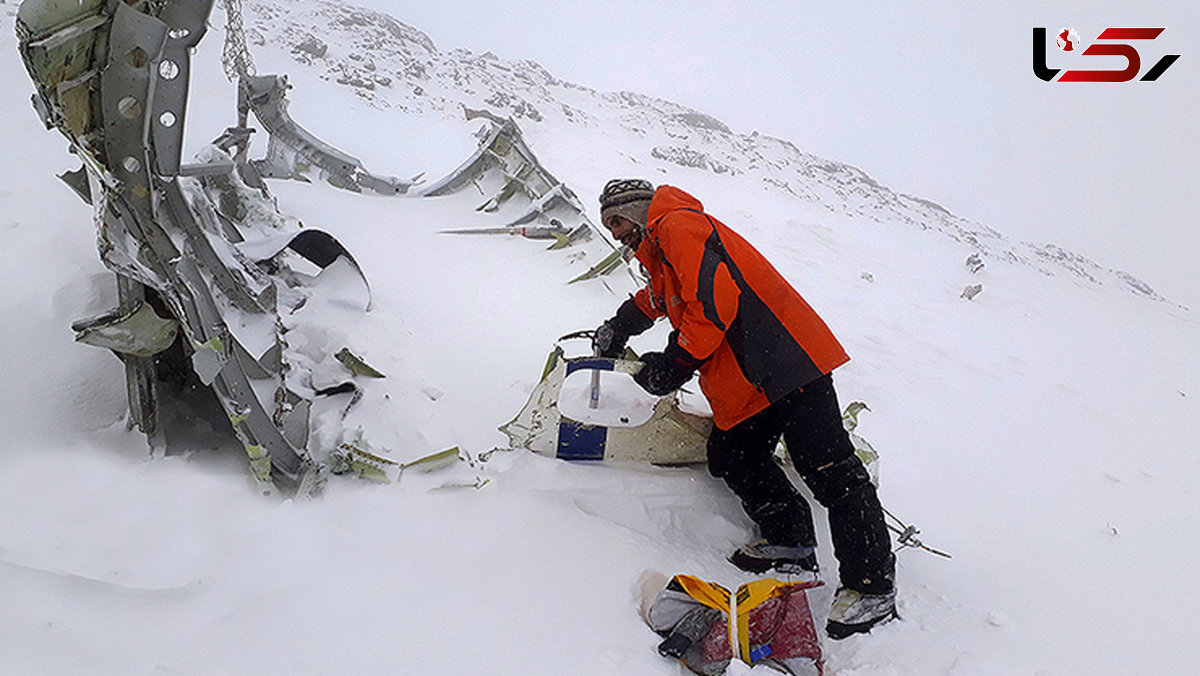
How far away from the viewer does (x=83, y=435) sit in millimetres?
2316

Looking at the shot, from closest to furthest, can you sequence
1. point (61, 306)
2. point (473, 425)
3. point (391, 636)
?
1. point (391, 636)
2. point (61, 306)
3. point (473, 425)

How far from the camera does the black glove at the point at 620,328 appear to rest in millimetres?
2998

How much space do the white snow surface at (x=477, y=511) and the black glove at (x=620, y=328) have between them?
651mm

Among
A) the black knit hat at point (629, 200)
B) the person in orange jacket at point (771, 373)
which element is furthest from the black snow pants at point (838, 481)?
the black knit hat at point (629, 200)

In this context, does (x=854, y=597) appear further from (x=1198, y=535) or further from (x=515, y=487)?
(x=1198, y=535)

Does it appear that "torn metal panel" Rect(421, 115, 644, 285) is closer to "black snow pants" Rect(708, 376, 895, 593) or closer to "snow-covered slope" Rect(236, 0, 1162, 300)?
"black snow pants" Rect(708, 376, 895, 593)

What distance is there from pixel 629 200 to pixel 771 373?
948mm

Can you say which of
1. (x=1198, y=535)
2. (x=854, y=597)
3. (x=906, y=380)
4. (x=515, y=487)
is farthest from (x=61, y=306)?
(x=1198, y=535)

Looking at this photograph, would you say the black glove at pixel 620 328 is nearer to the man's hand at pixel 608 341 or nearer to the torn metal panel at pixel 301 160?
the man's hand at pixel 608 341

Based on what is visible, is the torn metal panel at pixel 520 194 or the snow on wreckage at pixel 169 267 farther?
the torn metal panel at pixel 520 194

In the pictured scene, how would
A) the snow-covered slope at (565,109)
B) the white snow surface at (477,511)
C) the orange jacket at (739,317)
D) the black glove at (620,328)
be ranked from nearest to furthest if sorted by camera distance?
the white snow surface at (477,511) < the orange jacket at (739,317) < the black glove at (620,328) < the snow-covered slope at (565,109)

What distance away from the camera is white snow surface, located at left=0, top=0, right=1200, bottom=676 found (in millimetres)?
1679

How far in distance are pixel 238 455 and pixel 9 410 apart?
0.77 m

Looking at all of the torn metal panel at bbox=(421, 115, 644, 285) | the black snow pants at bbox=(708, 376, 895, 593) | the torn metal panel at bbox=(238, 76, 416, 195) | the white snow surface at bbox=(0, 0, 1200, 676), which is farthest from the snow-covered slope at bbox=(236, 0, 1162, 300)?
the black snow pants at bbox=(708, 376, 895, 593)
